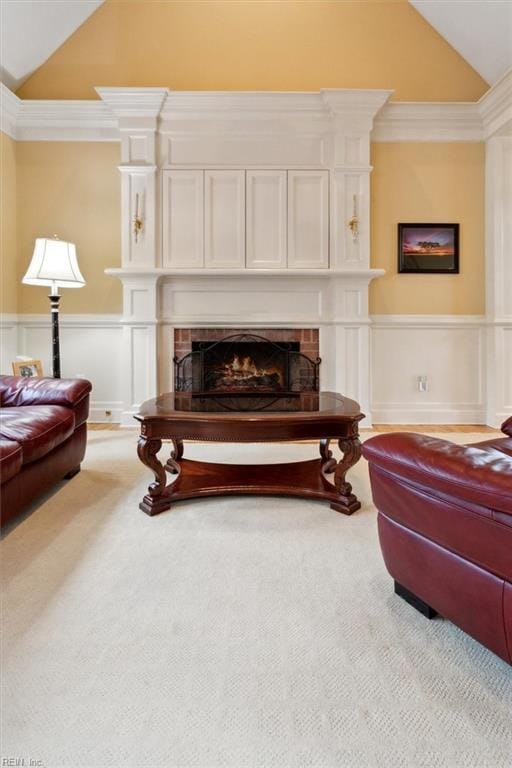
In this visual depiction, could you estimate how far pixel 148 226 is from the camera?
4.29 metres

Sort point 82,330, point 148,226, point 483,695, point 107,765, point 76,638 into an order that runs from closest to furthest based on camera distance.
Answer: point 107,765, point 483,695, point 76,638, point 148,226, point 82,330

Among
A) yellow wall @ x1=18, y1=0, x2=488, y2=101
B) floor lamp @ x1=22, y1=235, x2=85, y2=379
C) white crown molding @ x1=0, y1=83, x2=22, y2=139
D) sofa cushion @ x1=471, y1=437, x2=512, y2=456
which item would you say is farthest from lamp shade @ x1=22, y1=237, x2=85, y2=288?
sofa cushion @ x1=471, y1=437, x2=512, y2=456

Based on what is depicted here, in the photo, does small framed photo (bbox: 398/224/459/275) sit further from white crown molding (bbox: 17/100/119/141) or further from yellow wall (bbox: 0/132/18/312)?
yellow wall (bbox: 0/132/18/312)

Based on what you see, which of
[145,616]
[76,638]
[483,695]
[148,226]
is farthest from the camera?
[148,226]

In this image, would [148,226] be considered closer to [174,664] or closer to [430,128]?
[430,128]

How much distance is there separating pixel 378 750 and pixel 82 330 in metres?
4.42

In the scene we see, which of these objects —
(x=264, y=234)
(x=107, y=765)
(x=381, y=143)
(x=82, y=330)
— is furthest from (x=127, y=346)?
(x=107, y=765)

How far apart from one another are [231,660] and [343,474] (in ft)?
4.10

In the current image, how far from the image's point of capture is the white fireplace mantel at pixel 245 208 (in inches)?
167

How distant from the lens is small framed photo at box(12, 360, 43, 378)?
155 inches

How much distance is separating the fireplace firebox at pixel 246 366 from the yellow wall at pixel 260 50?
100.0 inches

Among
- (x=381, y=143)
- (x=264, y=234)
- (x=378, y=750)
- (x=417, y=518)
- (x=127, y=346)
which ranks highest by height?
(x=381, y=143)

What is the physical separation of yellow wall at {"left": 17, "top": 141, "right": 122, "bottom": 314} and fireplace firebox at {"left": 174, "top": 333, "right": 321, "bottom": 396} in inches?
38.2

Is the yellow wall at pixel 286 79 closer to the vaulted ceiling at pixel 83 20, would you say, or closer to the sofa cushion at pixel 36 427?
the vaulted ceiling at pixel 83 20
